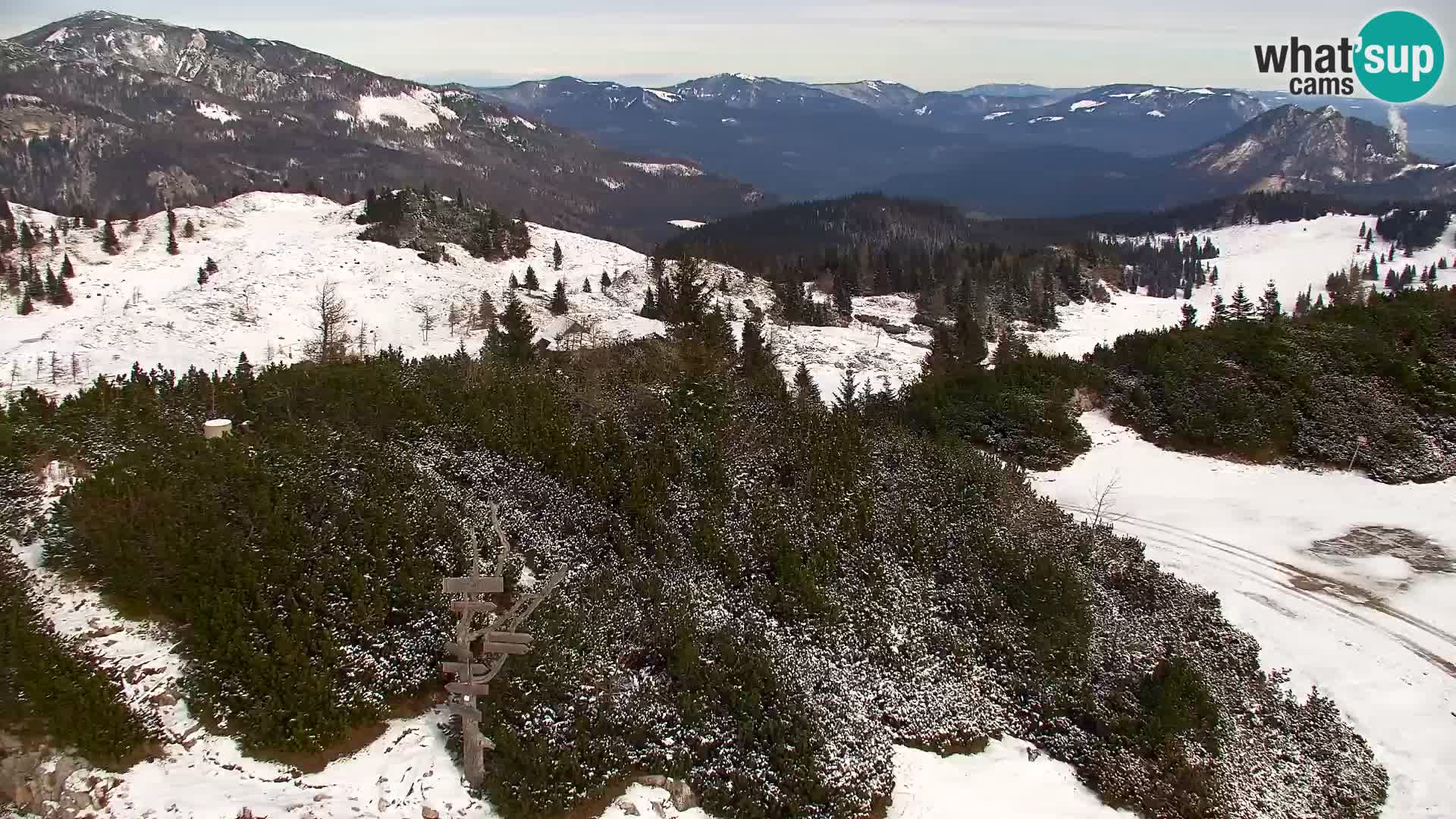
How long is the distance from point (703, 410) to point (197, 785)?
15.3 m

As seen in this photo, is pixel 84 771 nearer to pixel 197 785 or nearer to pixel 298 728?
pixel 197 785

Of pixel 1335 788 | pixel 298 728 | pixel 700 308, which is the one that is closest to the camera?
pixel 298 728

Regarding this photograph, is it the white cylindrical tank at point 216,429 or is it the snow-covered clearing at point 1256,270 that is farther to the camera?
the snow-covered clearing at point 1256,270

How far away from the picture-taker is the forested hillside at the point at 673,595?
43.4 feet

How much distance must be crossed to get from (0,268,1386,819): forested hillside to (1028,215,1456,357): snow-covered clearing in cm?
6040

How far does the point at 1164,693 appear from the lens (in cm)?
1543

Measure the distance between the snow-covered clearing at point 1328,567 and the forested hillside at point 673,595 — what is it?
1388 mm

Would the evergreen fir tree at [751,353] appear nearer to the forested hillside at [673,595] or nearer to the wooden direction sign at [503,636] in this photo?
the forested hillside at [673,595]

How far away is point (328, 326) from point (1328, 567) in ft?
156

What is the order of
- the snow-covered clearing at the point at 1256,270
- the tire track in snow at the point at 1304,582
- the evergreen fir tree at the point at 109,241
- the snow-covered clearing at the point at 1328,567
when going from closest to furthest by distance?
the snow-covered clearing at the point at 1328,567 < the tire track in snow at the point at 1304,582 < the evergreen fir tree at the point at 109,241 < the snow-covered clearing at the point at 1256,270

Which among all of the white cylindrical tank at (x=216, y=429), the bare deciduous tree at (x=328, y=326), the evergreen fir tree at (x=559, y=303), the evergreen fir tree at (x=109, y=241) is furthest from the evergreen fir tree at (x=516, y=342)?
the evergreen fir tree at (x=109, y=241)

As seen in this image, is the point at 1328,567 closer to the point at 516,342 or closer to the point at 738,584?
the point at 738,584

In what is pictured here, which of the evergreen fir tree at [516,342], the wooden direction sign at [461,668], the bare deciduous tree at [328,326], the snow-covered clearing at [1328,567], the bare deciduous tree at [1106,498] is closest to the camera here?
the wooden direction sign at [461,668]

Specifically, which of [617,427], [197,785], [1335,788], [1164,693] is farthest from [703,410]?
[1335,788]
